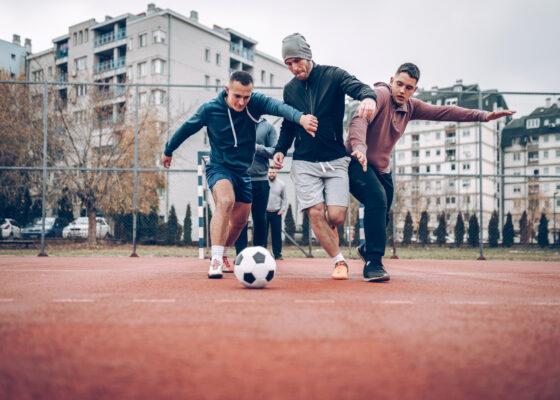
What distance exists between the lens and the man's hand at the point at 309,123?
3830 millimetres

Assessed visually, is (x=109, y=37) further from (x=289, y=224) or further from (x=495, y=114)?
(x=495, y=114)

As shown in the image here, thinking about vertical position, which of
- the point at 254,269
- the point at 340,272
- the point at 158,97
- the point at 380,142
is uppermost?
the point at 158,97

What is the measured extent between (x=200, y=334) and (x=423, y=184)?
31358 mm

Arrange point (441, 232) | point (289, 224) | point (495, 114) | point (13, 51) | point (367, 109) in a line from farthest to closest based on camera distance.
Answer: point (13, 51)
point (441, 232)
point (289, 224)
point (495, 114)
point (367, 109)

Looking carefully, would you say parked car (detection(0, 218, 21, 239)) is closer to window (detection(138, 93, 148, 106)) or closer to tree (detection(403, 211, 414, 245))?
window (detection(138, 93, 148, 106))

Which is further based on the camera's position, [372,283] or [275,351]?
[372,283]

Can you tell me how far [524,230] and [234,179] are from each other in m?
20.2

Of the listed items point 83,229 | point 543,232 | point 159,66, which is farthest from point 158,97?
point 159,66

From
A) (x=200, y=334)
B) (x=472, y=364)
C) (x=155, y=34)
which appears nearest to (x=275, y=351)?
(x=200, y=334)

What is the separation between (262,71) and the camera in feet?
145

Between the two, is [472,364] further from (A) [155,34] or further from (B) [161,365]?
(A) [155,34]

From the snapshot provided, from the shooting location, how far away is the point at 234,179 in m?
4.33

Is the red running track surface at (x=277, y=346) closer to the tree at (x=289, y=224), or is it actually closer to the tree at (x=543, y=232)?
the tree at (x=289, y=224)

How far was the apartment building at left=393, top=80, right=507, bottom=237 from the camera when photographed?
35.7 ft
